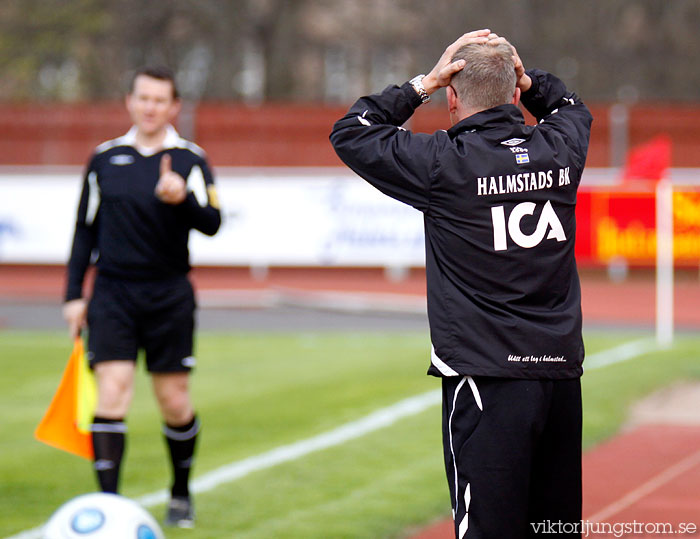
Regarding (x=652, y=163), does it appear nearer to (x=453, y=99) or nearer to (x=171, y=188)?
(x=171, y=188)

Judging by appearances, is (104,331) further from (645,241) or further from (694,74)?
(694,74)

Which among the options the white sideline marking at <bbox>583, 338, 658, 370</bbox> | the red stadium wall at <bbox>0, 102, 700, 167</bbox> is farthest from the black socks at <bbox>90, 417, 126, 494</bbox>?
the red stadium wall at <bbox>0, 102, 700, 167</bbox>

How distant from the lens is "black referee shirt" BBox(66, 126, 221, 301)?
18.5 ft

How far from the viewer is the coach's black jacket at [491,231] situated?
3.64m

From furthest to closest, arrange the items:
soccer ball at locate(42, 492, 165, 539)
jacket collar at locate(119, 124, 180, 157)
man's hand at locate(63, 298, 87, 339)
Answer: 1. jacket collar at locate(119, 124, 180, 157)
2. man's hand at locate(63, 298, 87, 339)
3. soccer ball at locate(42, 492, 165, 539)

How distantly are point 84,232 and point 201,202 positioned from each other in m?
0.58

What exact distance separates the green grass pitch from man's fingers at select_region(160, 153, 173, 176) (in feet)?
5.59

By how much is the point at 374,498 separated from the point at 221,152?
19318 mm

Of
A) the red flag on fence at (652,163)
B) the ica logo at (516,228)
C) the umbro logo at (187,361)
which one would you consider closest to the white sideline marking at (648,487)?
the umbro logo at (187,361)

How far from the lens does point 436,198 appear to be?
370 cm

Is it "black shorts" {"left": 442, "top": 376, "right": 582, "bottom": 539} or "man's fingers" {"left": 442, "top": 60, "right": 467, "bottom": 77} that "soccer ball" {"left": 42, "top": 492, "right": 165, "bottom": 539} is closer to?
"black shorts" {"left": 442, "top": 376, "right": 582, "bottom": 539}

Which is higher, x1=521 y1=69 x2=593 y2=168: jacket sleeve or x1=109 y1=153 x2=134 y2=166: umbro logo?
x1=521 y1=69 x2=593 y2=168: jacket sleeve

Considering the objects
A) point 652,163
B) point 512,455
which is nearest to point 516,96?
point 512,455

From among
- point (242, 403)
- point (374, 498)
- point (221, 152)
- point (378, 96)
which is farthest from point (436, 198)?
point (221, 152)
